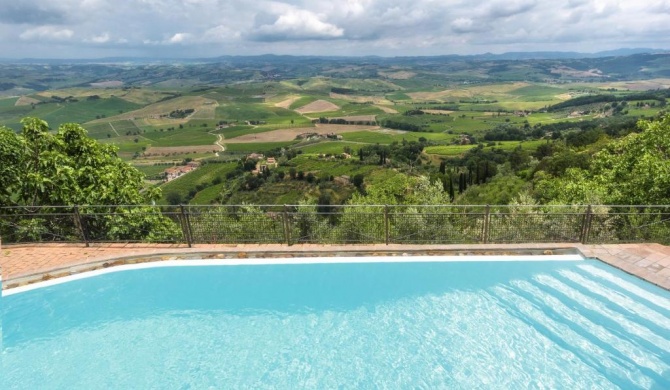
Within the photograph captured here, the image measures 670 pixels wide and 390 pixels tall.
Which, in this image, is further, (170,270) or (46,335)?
(170,270)

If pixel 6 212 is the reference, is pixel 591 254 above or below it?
below

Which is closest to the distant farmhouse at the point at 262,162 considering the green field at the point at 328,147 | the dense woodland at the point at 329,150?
the dense woodland at the point at 329,150

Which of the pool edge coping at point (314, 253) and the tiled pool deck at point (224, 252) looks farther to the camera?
the pool edge coping at point (314, 253)

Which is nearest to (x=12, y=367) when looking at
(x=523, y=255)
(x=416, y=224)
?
(x=416, y=224)

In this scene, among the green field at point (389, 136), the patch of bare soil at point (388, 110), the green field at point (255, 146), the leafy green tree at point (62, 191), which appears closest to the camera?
the leafy green tree at point (62, 191)

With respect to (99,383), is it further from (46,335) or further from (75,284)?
(75,284)

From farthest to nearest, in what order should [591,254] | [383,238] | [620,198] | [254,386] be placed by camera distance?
[620,198] < [383,238] < [591,254] < [254,386]

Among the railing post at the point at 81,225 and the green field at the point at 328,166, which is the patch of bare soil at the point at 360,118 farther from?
the railing post at the point at 81,225

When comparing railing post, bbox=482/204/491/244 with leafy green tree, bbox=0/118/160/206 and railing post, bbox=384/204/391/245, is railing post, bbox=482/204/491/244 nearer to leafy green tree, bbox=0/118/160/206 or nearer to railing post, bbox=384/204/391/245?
railing post, bbox=384/204/391/245
